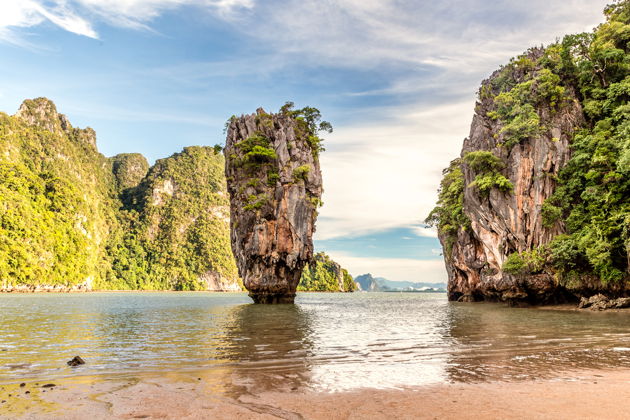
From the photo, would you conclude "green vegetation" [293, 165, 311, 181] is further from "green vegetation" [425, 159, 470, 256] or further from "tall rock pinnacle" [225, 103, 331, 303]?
"green vegetation" [425, 159, 470, 256]

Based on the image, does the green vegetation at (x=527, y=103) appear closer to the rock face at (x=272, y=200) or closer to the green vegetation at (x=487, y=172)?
the green vegetation at (x=487, y=172)

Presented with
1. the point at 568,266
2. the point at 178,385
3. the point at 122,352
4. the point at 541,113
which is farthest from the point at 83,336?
the point at 541,113

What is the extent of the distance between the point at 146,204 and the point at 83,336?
427ft

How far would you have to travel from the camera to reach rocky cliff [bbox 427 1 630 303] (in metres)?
23.6

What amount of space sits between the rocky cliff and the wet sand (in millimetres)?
19390

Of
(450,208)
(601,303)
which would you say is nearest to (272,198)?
(450,208)

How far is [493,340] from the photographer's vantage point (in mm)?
12555

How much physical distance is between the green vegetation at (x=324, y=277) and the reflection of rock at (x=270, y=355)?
10500cm

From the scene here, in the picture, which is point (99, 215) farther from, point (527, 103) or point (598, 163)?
point (598, 163)

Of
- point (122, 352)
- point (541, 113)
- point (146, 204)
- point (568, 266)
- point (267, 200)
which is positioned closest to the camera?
point (122, 352)

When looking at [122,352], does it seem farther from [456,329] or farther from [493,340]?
[456,329]

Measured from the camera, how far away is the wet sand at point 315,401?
5.50 metres

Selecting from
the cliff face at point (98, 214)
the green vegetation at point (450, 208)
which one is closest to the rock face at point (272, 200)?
the green vegetation at point (450, 208)

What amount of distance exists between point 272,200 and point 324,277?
91.0 metres
